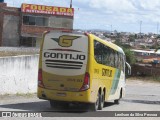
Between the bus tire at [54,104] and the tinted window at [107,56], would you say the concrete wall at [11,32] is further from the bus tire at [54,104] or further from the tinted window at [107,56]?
the bus tire at [54,104]

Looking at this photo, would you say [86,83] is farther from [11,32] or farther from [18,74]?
[11,32]

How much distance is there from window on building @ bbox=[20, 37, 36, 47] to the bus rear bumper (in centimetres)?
6007

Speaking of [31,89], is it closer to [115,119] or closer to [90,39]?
[90,39]

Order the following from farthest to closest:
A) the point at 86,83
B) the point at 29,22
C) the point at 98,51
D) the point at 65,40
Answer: the point at 29,22 → the point at 98,51 → the point at 65,40 → the point at 86,83

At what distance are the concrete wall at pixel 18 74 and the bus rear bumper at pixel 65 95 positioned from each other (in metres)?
6.12

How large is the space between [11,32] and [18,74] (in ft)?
172

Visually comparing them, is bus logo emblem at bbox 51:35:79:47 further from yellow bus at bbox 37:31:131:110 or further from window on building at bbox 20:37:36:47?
window on building at bbox 20:37:36:47

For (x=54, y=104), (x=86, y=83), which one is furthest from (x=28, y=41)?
(x=86, y=83)

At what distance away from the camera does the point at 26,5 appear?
78.1 m

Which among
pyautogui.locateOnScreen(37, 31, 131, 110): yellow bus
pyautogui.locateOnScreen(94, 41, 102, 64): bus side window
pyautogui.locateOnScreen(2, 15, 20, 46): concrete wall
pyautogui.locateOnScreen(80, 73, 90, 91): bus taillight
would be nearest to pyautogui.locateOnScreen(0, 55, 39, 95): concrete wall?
pyautogui.locateOnScreen(37, 31, 131, 110): yellow bus

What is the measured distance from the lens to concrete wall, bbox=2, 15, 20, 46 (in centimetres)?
7750

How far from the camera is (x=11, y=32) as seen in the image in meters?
77.9

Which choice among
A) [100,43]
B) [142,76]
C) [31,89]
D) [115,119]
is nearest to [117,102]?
[31,89]

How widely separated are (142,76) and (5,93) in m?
44.5
